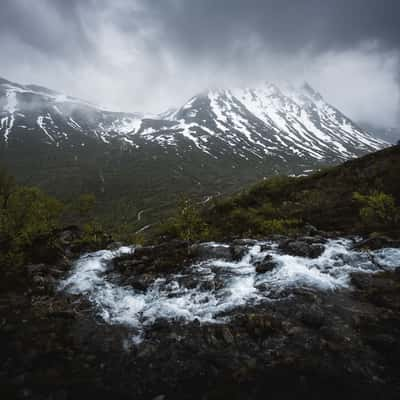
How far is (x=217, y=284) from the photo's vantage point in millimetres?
13836

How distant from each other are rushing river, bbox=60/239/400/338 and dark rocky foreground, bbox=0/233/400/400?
0.71 metres

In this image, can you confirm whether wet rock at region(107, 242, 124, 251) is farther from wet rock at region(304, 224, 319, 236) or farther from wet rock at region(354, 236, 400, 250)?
wet rock at region(354, 236, 400, 250)

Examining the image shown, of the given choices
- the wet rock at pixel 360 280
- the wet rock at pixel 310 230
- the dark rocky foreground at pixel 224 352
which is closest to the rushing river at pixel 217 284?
the wet rock at pixel 360 280

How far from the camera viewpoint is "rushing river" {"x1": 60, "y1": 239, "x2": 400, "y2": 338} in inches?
463

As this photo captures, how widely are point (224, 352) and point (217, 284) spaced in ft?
16.3

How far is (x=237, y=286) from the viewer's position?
13398mm

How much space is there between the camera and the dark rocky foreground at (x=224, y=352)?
7500 mm

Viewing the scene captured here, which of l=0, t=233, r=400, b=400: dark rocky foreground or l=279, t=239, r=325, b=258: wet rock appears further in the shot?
l=279, t=239, r=325, b=258: wet rock

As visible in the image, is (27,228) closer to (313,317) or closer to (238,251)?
(238,251)

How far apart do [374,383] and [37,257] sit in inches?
803

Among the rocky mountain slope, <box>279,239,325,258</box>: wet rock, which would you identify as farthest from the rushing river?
<box>279,239,325,258</box>: wet rock

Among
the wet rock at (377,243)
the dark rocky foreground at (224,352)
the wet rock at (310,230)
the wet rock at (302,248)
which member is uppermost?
the wet rock at (377,243)

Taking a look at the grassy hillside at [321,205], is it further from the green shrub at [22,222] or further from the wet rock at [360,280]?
the green shrub at [22,222]

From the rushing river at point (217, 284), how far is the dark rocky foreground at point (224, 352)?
0.71 meters
